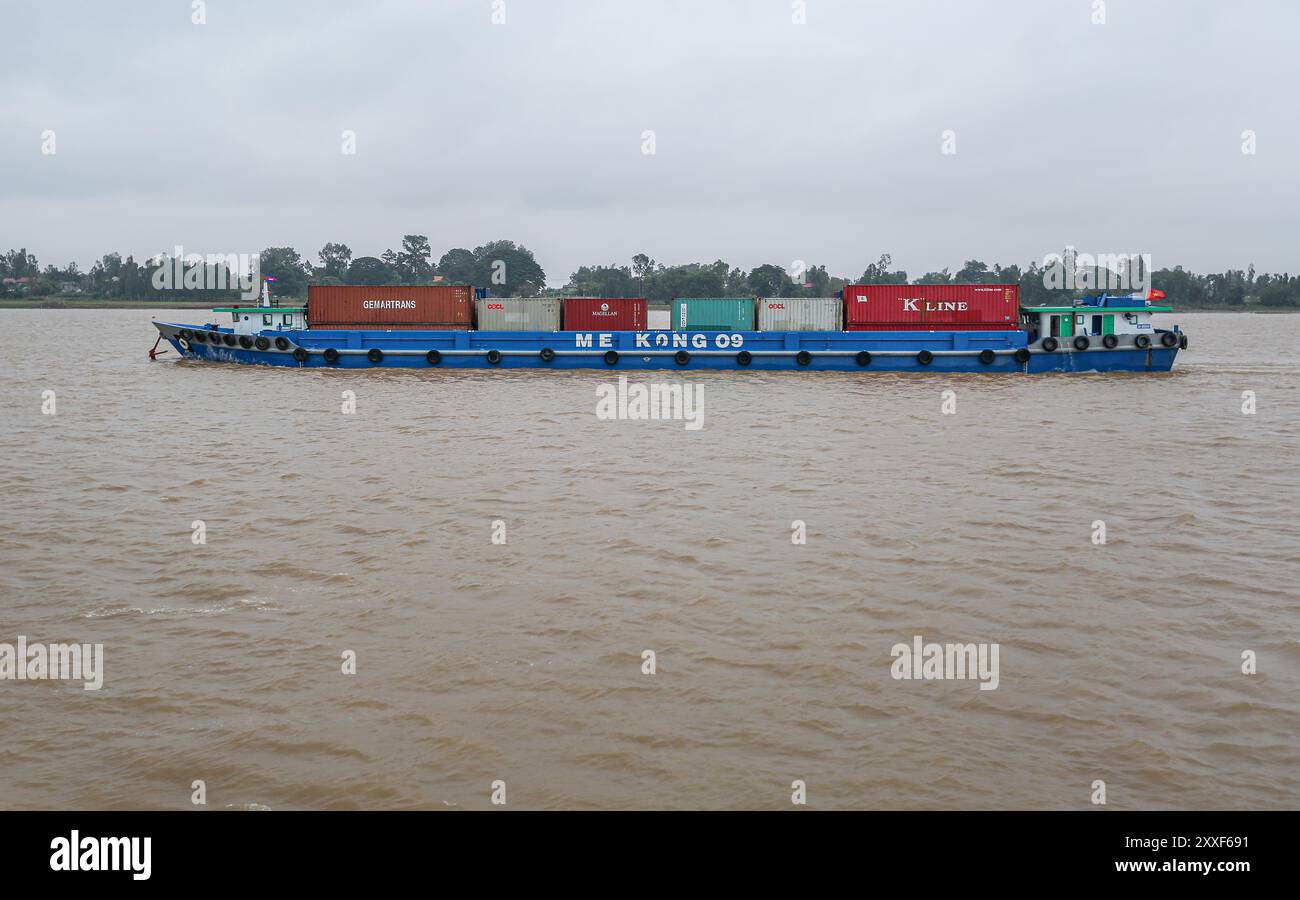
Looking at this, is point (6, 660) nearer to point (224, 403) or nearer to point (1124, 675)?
point (1124, 675)

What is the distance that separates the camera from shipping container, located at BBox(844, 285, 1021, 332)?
125 ft

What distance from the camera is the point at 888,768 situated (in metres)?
6.85

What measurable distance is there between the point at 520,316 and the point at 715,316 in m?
8.22

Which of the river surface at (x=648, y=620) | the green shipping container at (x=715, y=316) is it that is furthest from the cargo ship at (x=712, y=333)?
the river surface at (x=648, y=620)

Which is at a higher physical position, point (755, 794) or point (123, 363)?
point (123, 363)

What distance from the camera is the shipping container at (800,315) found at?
132 ft

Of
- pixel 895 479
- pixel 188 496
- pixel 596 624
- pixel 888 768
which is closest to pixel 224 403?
pixel 188 496

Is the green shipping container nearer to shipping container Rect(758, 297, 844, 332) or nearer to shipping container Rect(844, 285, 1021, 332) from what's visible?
shipping container Rect(758, 297, 844, 332)

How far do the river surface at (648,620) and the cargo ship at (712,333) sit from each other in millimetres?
16630

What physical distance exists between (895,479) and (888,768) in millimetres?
10798

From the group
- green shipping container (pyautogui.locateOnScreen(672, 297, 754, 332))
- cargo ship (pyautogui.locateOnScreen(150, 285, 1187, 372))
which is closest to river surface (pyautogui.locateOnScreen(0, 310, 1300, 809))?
cargo ship (pyautogui.locateOnScreen(150, 285, 1187, 372))

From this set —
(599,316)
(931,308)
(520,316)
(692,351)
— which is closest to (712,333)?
(692,351)

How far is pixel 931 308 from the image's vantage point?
38.8 metres

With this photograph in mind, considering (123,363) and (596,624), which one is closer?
(596,624)
